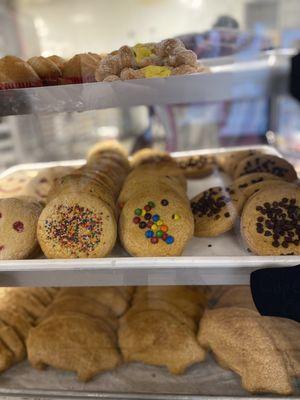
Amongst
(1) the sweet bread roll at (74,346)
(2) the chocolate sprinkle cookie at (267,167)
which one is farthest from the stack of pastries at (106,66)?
(1) the sweet bread roll at (74,346)

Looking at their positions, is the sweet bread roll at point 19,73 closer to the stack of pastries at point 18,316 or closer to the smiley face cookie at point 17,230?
the smiley face cookie at point 17,230

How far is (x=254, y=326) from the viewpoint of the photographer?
48.8 inches

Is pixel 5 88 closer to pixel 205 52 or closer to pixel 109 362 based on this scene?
pixel 205 52

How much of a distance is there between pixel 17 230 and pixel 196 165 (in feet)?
3.24

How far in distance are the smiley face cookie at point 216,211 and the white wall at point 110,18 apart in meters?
0.59

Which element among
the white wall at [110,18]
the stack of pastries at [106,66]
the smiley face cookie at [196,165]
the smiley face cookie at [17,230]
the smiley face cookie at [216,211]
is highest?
the white wall at [110,18]

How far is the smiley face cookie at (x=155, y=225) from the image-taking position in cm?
108

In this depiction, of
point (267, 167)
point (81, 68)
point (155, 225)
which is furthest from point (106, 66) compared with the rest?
point (267, 167)

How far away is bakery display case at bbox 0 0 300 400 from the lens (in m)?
1.02

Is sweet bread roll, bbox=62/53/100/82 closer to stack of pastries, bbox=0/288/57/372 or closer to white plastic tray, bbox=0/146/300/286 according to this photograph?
white plastic tray, bbox=0/146/300/286

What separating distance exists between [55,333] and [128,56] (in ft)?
3.24

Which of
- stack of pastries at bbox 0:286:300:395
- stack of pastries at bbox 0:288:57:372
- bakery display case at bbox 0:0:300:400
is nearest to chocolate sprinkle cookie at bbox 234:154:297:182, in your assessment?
bakery display case at bbox 0:0:300:400

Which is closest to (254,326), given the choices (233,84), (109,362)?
(109,362)

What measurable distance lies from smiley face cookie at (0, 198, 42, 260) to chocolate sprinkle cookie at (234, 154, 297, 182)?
92cm
